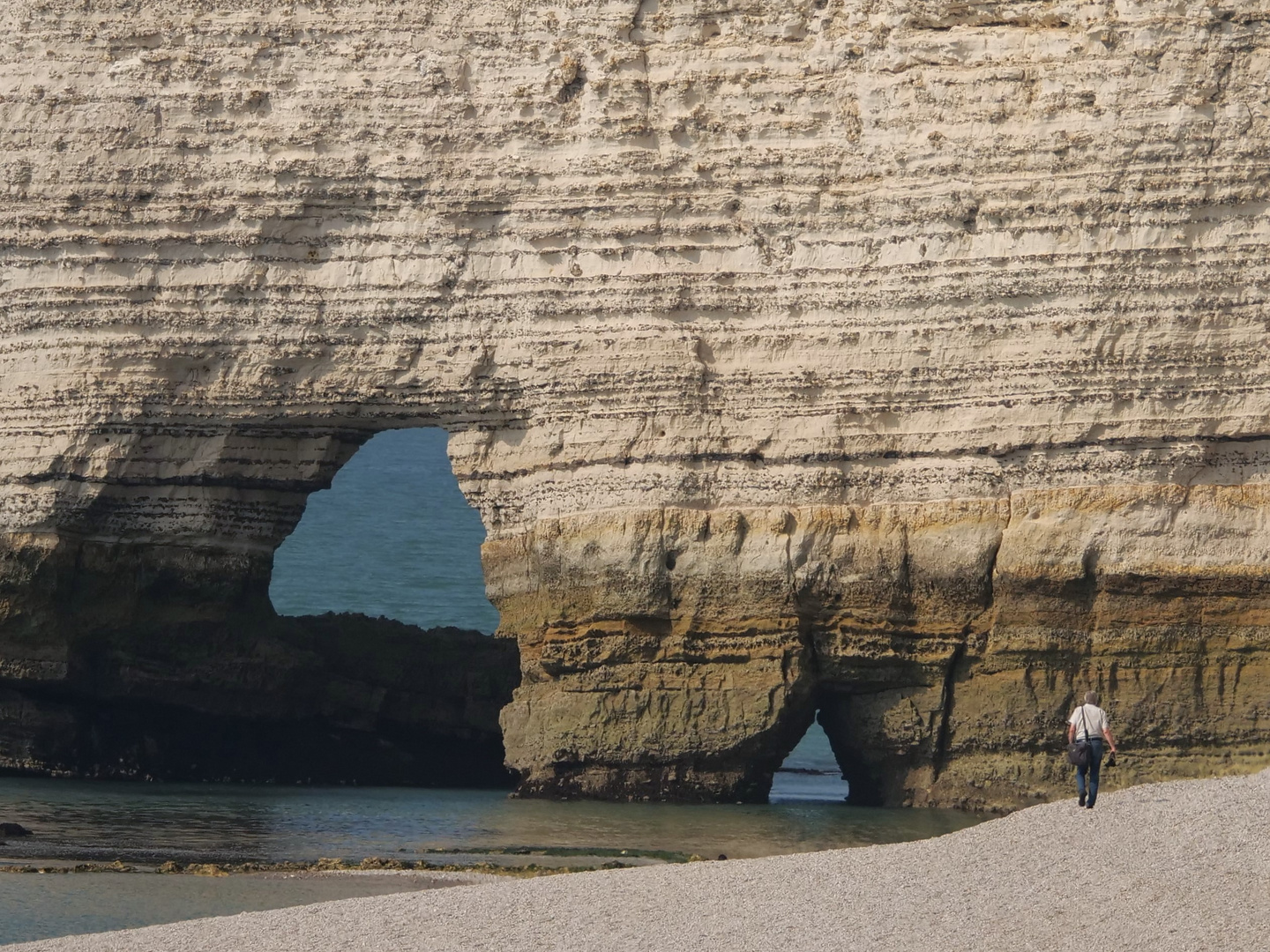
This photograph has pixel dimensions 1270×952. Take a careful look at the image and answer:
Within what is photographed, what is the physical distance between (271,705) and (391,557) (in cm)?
2280

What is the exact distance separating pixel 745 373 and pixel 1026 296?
96.7 inches

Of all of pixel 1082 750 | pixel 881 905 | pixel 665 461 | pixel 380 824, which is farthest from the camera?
pixel 665 461

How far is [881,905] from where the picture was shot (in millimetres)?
9992

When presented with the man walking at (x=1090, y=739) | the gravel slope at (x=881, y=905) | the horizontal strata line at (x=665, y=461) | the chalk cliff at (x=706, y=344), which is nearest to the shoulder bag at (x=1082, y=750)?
the man walking at (x=1090, y=739)

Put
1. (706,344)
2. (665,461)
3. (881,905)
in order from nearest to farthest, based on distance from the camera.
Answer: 1. (881,905)
2. (665,461)
3. (706,344)

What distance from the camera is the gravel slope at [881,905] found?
9383 millimetres

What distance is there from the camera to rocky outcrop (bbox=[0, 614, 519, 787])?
19.2 metres

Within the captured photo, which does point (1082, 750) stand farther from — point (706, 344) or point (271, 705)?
point (271, 705)

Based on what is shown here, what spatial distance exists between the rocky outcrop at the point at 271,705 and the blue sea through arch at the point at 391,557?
7.02m

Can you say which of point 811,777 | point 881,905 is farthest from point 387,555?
point 881,905

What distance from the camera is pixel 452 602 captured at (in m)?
38.1

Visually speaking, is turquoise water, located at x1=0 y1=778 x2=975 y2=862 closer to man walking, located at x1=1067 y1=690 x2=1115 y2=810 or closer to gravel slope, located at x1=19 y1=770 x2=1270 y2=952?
man walking, located at x1=1067 y1=690 x2=1115 y2=810

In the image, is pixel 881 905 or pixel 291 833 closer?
pixel 881 905

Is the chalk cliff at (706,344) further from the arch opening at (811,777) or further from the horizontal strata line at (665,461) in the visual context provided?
the arch opening at (811,777)
